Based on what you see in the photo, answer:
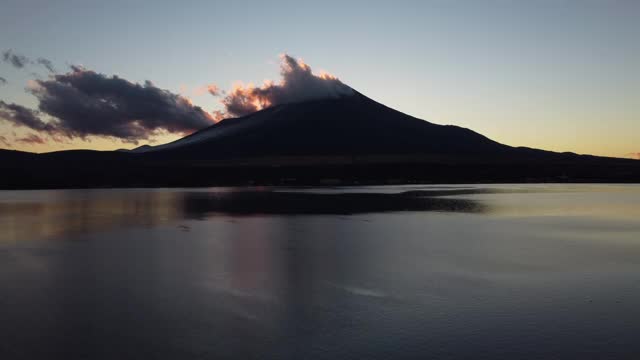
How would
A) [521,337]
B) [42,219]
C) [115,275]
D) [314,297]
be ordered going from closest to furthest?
[521,337] < [314,297] < [115,275] < [42,219]

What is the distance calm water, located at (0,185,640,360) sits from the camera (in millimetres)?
12797

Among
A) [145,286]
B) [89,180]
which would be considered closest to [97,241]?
[145,286]

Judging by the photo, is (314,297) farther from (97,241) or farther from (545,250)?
(97,241)

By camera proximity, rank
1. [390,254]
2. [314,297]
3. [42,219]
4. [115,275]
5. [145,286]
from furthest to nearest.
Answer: [42,219] < [390,254] < [115,275] < [145,286] < [314,297]

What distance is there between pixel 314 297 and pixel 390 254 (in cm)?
1033

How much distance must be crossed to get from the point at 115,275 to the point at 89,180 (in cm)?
18166

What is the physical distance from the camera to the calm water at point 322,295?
42.0 ft

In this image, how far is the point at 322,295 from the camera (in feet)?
59.2

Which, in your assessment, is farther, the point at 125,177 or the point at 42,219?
the point at 125,177

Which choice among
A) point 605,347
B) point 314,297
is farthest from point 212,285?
point 605,347

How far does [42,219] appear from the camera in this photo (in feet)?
165

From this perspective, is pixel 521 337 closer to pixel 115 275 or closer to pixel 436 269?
pixel 436 269

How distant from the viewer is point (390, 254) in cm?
2750

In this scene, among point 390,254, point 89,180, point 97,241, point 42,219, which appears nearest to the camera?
point 390,254
